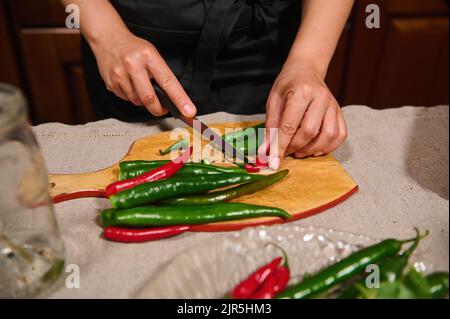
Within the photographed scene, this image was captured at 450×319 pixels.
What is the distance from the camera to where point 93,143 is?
1.42m

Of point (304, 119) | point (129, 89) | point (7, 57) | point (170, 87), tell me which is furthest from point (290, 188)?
point (7, 57)

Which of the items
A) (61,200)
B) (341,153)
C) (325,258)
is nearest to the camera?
(325,258)

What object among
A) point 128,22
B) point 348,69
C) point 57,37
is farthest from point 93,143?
point 348,69

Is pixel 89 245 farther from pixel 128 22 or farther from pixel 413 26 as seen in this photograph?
pixel 413 26

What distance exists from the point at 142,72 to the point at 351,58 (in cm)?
158

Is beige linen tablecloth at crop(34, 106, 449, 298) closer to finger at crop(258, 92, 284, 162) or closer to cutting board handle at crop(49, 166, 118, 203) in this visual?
cutting board handle at crop(49, 166, 118, 203)

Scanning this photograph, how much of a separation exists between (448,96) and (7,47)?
2.39 meters

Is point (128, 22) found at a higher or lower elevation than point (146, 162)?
higher

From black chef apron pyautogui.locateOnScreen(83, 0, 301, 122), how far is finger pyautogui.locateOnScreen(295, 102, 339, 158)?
414 millimetres

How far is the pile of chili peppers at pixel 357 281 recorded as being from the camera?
2.76ft

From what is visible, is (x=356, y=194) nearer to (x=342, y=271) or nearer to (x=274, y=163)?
(x=274, y=163)

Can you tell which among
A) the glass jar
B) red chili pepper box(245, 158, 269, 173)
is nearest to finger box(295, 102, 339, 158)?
red chili pepper box(245, 158, 269, 173)

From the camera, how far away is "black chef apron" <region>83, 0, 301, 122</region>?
147cm

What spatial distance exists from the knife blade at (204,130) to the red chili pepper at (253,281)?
416mm
